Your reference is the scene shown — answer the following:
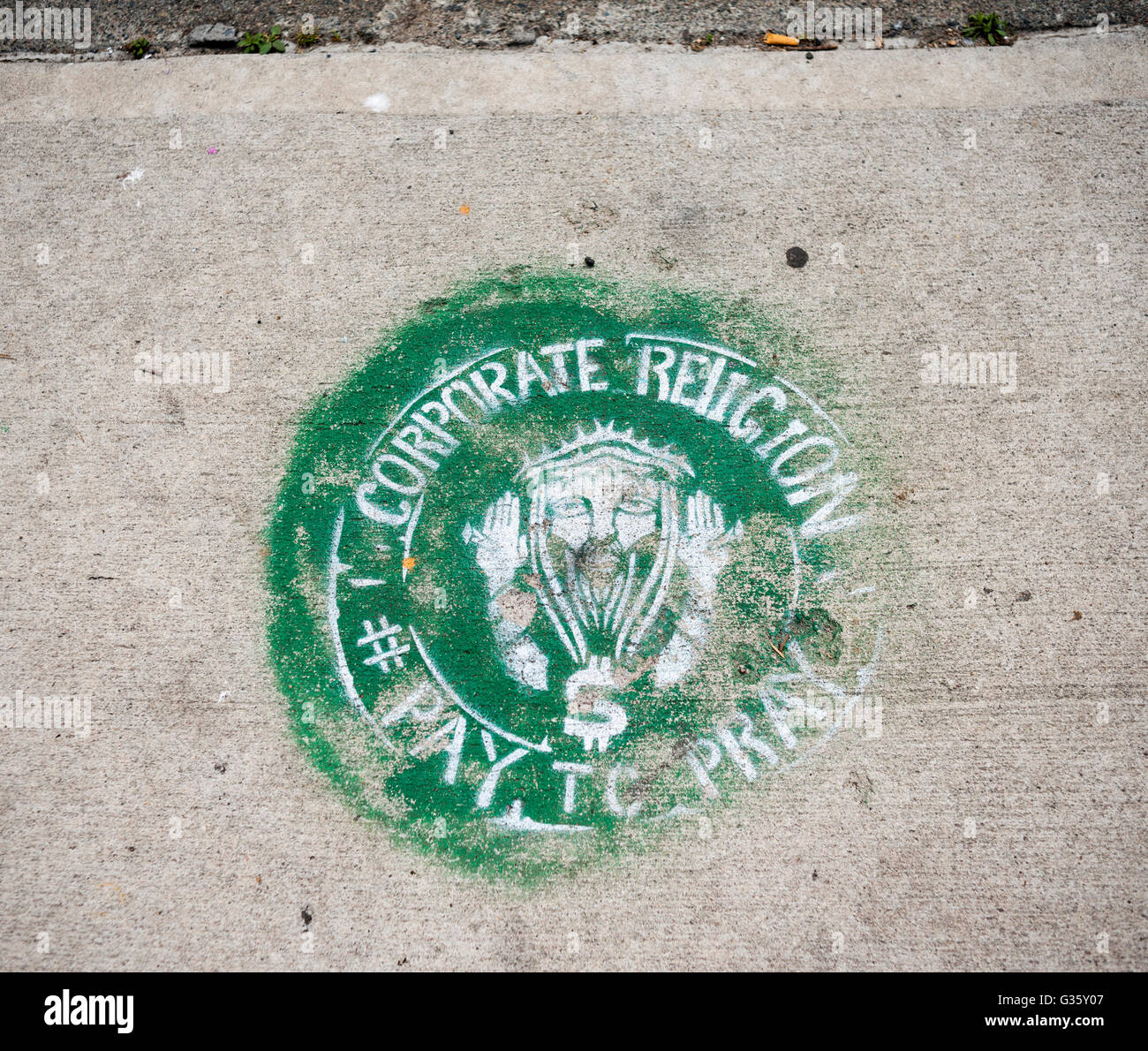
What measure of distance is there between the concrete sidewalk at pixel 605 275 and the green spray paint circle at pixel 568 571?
138 millimetres

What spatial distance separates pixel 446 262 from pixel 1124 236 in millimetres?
2899

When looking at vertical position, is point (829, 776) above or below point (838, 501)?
below

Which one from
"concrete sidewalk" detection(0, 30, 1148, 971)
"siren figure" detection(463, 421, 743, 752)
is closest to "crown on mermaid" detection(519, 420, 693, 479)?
"siren figure" detection(463, 421, 743, 752)

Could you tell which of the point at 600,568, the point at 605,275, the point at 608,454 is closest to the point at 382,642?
the point at 600,568

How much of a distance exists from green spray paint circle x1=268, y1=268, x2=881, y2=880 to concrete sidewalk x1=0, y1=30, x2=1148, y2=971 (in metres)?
0.14

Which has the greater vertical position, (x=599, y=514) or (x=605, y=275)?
(x=605, y=275)

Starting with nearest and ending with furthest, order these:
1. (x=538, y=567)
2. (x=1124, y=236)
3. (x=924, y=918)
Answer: (x=924, y=918) → (x=538, y=567) → (x=1124, y=236)

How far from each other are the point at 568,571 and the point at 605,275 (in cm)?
128

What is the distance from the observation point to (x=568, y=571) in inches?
118

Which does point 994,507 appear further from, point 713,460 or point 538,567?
point 538,567

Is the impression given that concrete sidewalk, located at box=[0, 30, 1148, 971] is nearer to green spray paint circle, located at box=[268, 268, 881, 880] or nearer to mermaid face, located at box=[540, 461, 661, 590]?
green spray paint circle, located at box=[268, 268, 881, 880]

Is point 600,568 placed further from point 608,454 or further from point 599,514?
point 608,454

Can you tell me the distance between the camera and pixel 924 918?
2.74m

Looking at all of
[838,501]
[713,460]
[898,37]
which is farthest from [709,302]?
[898,37]
